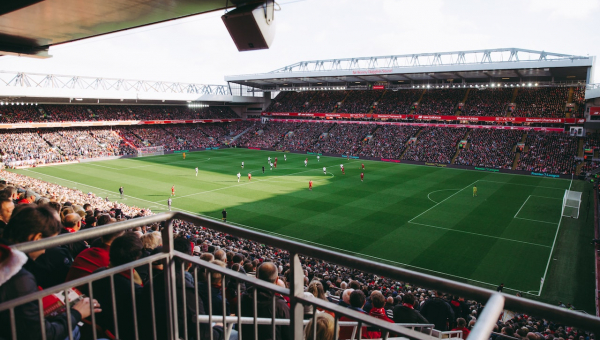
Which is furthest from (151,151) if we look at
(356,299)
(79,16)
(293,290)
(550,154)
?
(293,290)

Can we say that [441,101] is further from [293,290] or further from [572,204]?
[293,290]

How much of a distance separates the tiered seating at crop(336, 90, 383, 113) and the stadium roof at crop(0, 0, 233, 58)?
62.4 m

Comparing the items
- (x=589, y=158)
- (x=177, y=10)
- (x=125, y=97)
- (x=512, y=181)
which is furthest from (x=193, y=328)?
(x=125, y=97)

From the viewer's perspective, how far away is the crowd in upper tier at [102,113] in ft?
172

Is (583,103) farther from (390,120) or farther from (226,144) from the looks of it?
(226,144)

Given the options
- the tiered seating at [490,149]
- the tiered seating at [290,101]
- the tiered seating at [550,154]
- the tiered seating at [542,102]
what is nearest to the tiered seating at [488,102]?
the tiered seating at [542,102]

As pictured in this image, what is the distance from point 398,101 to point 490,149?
2105 cm

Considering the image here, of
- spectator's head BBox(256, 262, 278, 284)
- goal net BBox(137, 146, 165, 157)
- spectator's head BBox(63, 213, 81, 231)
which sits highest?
spectator's head BBox(256, 262, 278, 284)

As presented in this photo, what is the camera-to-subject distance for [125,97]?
59.8 meters

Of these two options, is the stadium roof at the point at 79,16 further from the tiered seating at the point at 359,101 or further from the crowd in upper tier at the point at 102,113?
the tiered seating at the point at 359,101

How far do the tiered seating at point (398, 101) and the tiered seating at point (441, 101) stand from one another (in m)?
1.83

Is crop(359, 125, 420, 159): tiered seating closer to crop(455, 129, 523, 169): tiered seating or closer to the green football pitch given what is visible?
the green football pitch

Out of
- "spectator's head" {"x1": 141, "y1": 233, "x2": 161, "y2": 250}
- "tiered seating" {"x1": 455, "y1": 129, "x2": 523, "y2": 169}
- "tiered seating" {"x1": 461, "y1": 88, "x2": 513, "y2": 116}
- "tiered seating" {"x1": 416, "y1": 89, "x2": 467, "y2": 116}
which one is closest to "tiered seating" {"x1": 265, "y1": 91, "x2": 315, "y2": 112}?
"tiered seating" {"x1": 416, "y1": 89, "x2": 467, "y2": 116}

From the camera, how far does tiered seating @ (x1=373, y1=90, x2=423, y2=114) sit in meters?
64.4
